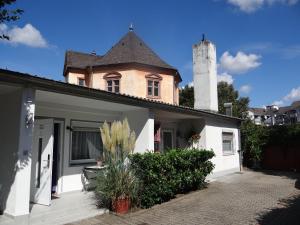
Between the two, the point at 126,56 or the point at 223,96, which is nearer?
the point at 126,56

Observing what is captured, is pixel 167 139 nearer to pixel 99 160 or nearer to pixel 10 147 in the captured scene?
pixel 99 160

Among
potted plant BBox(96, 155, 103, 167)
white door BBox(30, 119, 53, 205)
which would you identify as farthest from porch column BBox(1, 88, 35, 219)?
potted plant BBox(96, 155, 103, 167)

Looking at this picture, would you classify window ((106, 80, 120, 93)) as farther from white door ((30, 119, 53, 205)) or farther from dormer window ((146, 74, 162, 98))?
white door ((30, 119, 53, 205))

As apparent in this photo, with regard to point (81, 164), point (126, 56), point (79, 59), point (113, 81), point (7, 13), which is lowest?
point (81, 164)

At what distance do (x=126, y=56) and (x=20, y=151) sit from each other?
805 inches

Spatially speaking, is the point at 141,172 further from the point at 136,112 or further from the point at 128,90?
the point at 128,90

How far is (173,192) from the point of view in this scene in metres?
9.18

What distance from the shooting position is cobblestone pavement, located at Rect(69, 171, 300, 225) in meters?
6.83

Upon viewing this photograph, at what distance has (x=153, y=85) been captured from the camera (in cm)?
2519

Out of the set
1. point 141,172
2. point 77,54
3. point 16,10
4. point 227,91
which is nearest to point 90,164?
point 141,172

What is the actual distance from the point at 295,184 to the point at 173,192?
6.54 meters

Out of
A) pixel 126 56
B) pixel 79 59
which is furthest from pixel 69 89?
pixel 79 59

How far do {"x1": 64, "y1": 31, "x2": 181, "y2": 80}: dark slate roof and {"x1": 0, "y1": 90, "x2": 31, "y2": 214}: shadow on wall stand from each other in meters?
18.0

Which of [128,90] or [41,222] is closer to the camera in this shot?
[41,222]
